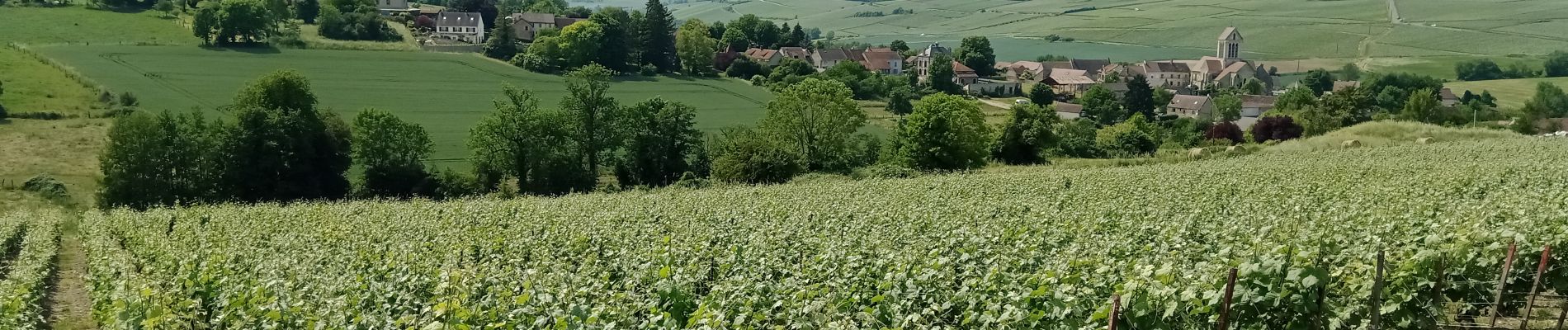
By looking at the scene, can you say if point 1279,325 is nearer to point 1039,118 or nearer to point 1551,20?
point 1039,118

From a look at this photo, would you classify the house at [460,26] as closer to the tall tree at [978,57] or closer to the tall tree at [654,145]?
the tall tree at [978,57]

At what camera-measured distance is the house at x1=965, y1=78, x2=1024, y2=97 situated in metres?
120

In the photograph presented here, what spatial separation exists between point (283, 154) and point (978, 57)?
105 m

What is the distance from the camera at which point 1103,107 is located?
331 feet

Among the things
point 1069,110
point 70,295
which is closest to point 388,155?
point 70,295

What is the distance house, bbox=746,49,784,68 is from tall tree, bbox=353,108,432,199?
67.6 metres

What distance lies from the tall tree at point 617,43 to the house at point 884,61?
129ft

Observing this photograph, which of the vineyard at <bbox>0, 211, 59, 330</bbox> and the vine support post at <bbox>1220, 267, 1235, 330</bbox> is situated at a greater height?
the vine support post at <bbox>1220, 267, 1235, 330</bbox>

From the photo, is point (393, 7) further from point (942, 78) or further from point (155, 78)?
point (942, 78)

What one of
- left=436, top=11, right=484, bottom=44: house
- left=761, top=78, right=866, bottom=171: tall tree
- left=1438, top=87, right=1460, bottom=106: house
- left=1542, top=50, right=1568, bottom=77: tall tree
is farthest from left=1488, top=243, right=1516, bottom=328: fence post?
left=1542, top=50, right=1568, bottom=77: tall tree

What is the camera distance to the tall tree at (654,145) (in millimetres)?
51781

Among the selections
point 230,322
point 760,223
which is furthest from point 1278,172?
point 230,322

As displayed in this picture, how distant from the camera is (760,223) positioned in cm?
1702

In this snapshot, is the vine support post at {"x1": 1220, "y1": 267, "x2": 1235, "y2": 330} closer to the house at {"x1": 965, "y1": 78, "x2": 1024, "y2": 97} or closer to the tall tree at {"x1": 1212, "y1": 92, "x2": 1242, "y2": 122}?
the tall tree at {"x1": 1212, "y1": 92, "x2": 1242, "y2": 122}
